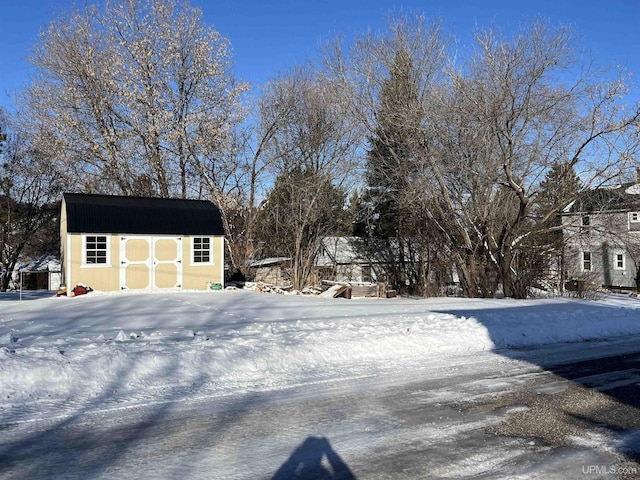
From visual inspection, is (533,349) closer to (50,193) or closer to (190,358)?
(190,358)

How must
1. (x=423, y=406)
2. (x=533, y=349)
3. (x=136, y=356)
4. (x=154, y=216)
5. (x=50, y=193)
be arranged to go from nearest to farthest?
(x=423, y=406) < (x=136, y=356) < (x=533, y=349) < (x=154, y=216) < (x=50, y=193)

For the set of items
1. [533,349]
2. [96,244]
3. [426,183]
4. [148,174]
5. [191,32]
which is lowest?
[533,349]

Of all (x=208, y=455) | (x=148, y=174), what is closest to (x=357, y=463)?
(x=208, y=455)

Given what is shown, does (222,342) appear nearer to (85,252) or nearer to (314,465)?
Answer: (314,465)

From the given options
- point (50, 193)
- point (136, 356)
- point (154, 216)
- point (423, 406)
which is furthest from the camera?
point (50, 193)

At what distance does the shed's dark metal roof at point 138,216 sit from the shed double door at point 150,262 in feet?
1.25

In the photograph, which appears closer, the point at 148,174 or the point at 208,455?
the point at 208,455

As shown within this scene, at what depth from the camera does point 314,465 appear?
468 centimetres

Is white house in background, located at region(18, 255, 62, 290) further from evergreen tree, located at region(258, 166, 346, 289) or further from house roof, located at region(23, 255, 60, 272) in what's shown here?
evergreen tree, located at region(258, 166, 346, 289)

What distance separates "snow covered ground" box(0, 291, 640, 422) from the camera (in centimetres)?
705

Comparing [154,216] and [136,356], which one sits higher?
[154,216]

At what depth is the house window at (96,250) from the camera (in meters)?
20.2

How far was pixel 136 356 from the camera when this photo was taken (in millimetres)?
8125

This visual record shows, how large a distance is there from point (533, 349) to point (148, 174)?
24.5 m
